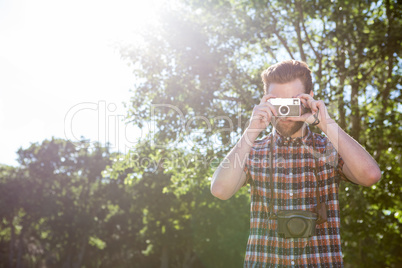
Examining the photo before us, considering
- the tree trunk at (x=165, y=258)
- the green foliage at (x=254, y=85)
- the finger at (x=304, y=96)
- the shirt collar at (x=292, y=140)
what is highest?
the green foliage at (x=254, y=85)

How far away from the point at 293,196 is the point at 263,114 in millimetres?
617

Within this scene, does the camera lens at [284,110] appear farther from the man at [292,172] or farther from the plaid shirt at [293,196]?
the plaid shirt at [293,196]

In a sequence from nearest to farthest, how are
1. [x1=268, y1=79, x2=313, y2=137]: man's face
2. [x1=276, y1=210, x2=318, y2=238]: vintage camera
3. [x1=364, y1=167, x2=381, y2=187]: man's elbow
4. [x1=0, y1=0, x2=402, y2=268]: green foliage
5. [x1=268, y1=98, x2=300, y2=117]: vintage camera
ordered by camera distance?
1. [x1=276, y1=210, x2=318, y2=238]: vintage camera
2. [x1=364, y1=167, x2=381, y2=187]: man's elbow
3. [x1=268, y1=98, x2=300, y2=117]: vintage camera
4. [x1=268, y1=79, x2=313, y2=137]: man's face
5. [x1=0, y1=0, x2=402, y2=268]: green foliage

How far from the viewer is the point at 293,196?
2.68 m

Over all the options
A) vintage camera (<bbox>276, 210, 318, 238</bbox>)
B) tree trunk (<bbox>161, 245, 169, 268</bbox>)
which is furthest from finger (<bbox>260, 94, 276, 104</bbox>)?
tree trunk (<bbox>161, 245, 169, 268</bbox>)

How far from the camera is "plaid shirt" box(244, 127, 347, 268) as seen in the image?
2.52m

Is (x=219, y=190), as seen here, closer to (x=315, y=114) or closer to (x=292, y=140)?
(x=292, y=140)

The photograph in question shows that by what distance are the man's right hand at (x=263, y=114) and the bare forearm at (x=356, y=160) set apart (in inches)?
17.5

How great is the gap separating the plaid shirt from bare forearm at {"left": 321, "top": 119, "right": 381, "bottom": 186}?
0.14m

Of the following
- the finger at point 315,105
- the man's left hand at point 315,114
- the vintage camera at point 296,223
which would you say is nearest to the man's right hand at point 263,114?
the man's left hand at point 315,114

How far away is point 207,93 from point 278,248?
857 centimetres

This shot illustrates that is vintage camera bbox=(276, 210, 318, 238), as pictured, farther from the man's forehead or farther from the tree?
the tree

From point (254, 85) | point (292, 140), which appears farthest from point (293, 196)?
point (254, 85)

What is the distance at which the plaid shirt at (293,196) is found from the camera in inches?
99.1
